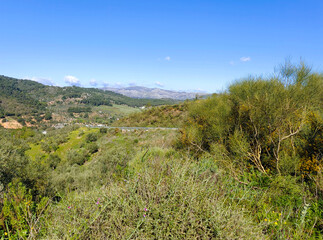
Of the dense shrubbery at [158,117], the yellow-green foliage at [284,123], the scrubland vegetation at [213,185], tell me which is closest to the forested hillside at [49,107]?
the dense shrubbery at [158,117]

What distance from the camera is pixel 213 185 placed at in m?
2.68

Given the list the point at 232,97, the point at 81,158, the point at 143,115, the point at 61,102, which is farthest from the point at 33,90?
the point at 232,97

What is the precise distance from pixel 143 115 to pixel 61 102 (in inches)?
4236

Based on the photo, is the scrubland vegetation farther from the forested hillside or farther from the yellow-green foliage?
the forested hillside

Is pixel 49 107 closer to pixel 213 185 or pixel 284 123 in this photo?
pixel 284 123

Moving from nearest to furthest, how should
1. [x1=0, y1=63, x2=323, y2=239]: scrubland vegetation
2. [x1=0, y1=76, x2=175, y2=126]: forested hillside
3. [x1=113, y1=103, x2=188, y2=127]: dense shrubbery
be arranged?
[x1=0, y1=63, x2=323, y2=239]: scrubland vegetation → [x1=113, y1=103, x2=188, y2=127]: dense shrubbery → [x1=0, y1=76, x2=175, y2=126]: forested hillside

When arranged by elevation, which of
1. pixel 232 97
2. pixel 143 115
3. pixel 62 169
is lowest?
pixel 62 169

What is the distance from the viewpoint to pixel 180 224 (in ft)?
5.27

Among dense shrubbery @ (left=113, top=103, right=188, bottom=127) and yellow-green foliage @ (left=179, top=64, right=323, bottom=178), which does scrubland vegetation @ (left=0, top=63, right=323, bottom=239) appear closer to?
yellow-green foliage @ (left=179, top=64, right=323, bottom=178)

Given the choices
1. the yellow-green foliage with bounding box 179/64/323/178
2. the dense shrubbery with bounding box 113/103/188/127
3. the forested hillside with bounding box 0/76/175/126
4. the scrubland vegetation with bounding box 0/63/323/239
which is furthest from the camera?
the forested hillside with bounding box 0/76/175/126

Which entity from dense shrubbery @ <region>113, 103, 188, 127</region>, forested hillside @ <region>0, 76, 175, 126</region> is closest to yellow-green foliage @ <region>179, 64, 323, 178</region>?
dense shrubbery @ <region>113, 103, 188, 127</region>

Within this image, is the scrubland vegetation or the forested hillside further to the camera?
the forested hillside

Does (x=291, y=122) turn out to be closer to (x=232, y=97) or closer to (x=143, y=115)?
(x=232, y=97)

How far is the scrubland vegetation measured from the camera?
1722 mm
